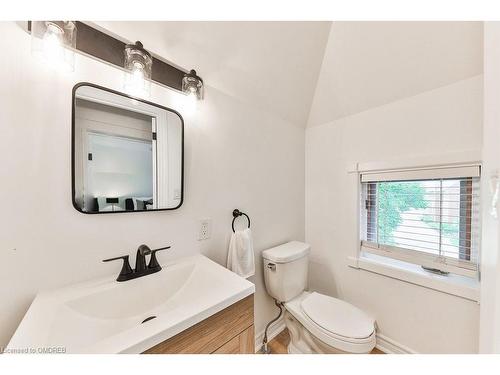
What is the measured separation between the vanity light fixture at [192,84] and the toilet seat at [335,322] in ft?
4.91

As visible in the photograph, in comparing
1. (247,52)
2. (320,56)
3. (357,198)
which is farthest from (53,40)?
(357,198)

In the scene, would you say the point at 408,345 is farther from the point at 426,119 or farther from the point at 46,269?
the point at 46,269

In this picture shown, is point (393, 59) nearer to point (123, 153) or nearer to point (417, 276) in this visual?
point (417, 276)

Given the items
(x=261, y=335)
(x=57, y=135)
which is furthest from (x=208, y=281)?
(x=261, y=335)

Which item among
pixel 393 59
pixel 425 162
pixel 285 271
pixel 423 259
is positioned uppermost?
pixel 393 59

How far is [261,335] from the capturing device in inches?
56.0

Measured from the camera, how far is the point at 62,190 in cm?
72

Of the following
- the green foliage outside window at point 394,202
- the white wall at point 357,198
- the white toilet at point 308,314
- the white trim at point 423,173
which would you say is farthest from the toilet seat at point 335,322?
the white trim at point 423,173

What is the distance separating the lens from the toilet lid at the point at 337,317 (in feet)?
3.43

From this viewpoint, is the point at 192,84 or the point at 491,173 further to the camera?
the point at 192,84

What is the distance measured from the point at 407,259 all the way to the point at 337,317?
664 millimetres

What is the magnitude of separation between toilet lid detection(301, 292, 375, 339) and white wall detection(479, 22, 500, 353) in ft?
1.58

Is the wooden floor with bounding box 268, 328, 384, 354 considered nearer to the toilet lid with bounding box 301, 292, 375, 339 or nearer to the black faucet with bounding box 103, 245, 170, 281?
the toilet lid with bounding box 301, 292, 375, 339
